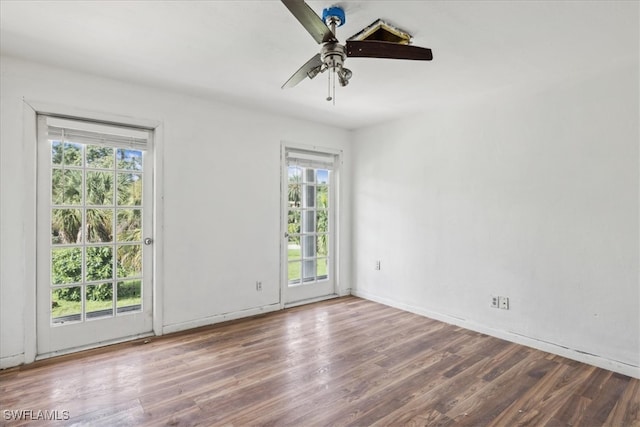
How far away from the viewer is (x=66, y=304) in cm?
288

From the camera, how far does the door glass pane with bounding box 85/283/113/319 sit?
9.78ft

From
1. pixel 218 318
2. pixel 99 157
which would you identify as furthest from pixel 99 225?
pixel 218 318

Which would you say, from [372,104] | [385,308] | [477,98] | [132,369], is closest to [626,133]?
[477,98]

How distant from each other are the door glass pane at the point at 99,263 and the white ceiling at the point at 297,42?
1.54 metres

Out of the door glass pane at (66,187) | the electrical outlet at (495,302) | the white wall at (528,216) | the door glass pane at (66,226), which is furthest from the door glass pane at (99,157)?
the electrical outlet at (495,302)

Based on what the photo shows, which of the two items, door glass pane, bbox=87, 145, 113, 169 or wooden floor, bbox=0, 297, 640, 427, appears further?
door glass pane, bbox=87, 145, 113, 169

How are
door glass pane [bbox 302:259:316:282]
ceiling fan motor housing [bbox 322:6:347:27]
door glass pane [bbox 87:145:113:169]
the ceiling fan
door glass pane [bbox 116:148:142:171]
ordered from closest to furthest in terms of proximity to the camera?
the ceiling fan, ceiling fan motor housing [bbox 322:6:347:27], door glass pane [bbox 87:145:113:169], door glass pane [bbox 116:148:142:171], door glass pane [bbox 302:259:316:282]

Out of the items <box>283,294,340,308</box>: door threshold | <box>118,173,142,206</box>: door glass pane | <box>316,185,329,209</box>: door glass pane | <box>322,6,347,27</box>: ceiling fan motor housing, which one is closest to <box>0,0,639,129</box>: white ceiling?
<box>322,6,347,27</box>: ceiling fan motor housing

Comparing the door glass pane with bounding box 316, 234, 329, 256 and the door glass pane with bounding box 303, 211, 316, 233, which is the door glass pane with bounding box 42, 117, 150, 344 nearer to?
the door glass pane with bounding box 303, 211, 316, 233

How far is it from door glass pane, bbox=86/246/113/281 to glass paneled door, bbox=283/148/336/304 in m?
1.83

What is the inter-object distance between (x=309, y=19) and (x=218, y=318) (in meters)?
3.07

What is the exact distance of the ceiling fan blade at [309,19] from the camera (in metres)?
1.46

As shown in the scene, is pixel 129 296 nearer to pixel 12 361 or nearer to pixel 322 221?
pixel 12 361

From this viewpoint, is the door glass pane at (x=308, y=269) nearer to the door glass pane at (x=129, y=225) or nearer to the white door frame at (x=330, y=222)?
the white door frame at (x=330, y=222)
